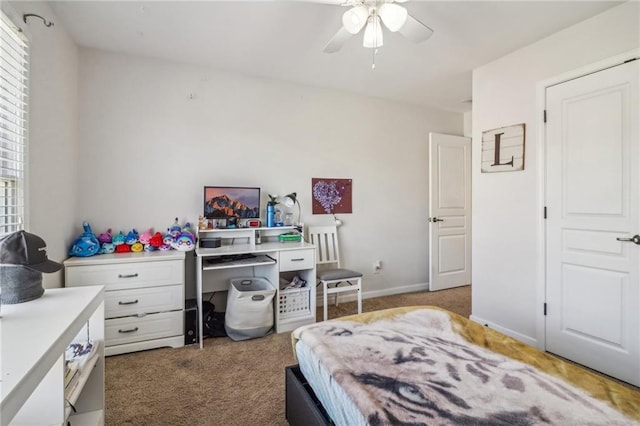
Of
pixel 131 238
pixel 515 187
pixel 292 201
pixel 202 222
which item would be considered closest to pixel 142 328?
pixel 131 238

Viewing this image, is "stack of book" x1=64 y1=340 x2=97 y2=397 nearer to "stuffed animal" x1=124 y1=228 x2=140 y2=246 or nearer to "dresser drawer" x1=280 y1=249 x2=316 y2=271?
"stuffed animal" x1=124 y1=228 x2=140 y2=246

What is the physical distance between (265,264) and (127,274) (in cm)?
109

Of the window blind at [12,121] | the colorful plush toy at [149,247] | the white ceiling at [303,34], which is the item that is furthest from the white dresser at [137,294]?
the white ceiling at [303,34]

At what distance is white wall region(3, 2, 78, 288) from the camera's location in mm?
1810

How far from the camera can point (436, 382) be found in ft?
3.53

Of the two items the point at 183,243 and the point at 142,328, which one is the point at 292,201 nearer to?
the point at 183,243

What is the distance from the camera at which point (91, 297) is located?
1.27m

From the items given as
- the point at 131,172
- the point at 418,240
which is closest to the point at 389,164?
the point at 418,240

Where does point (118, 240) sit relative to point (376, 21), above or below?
below

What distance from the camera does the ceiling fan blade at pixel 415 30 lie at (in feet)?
5.89

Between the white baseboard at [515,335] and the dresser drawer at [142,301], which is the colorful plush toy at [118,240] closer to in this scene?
the dresser drawer at [142,301]

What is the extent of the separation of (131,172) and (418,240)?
341cm

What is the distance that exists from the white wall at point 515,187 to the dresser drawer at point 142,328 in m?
2.80

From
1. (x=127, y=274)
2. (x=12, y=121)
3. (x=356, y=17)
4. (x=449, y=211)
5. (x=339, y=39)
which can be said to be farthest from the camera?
(x=449, y=211)
